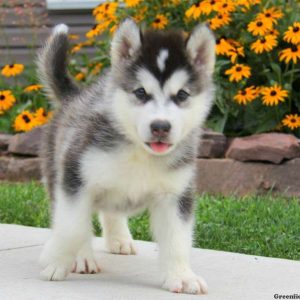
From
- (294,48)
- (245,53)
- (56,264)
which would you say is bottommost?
(56,264)

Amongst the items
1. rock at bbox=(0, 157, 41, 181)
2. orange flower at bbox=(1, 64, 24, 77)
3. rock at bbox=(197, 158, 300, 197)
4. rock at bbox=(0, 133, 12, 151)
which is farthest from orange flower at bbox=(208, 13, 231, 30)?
rock at bbox=(0, 133, 12, 151)

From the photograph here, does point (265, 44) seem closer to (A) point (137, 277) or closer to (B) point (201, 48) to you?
(B) point (201, 48)

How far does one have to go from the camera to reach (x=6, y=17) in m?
11.4

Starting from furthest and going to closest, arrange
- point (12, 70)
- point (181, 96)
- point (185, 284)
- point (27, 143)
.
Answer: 1. point (12, 70)
2. point (27, 143)
3. point (185, 284)
4. point (181, 96)

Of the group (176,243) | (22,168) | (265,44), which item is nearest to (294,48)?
(265,44)

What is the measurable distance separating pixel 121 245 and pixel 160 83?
1.72 metres

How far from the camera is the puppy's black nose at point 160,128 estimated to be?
3.72 meters

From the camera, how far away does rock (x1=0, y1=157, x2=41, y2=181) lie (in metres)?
8.80

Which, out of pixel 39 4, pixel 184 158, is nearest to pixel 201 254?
pixel 184 158

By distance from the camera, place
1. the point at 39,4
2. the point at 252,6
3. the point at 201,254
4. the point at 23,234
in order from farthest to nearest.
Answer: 1. the point at 39,4
2. the point at 252,6
3. the point at 23,234
4. the point at 201,254

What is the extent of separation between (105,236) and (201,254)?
2.38 ft

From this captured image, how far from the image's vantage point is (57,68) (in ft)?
17.1

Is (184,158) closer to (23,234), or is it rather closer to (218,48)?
(23,234)

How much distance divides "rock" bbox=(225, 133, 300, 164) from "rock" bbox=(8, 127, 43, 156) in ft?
8.23
